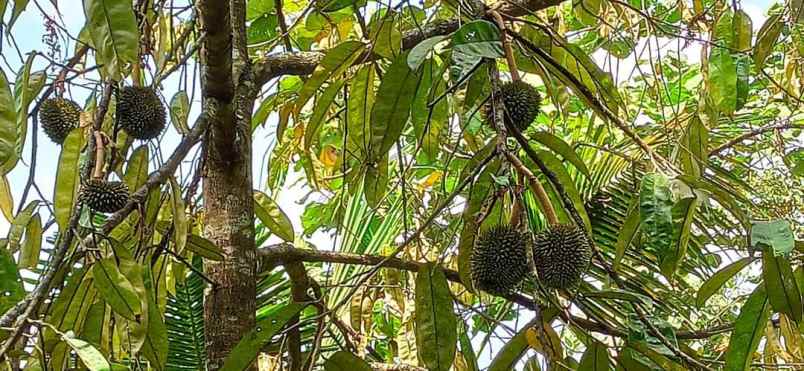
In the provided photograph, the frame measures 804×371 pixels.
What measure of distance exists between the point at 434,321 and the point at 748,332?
28cm

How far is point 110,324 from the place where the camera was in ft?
3.10

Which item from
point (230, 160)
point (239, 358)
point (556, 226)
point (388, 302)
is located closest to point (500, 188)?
point (556, 226)

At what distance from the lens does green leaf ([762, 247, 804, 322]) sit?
0.74 metres

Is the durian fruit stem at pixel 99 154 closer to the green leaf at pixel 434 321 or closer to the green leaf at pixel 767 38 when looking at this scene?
the green leaf at pixel 434 321

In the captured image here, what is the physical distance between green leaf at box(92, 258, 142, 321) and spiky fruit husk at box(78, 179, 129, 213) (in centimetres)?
6

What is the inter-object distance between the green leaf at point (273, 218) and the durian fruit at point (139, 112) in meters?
0.29

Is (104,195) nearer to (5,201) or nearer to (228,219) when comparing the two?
(5,201)

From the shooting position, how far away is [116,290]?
743 millimetres

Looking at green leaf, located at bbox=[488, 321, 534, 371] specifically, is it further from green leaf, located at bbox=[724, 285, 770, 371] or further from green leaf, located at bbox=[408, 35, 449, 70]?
green leaf, located at bbox=[408, 35, 449, 70]

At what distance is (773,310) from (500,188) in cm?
27

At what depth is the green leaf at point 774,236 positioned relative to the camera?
0.64 meters

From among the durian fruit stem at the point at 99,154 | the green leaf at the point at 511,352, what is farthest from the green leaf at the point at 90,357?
the green leaf at the point at 511,352

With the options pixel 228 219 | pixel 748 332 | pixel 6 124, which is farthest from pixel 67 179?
pixel 748 332

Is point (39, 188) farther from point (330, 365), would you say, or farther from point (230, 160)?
point (330, 365)
